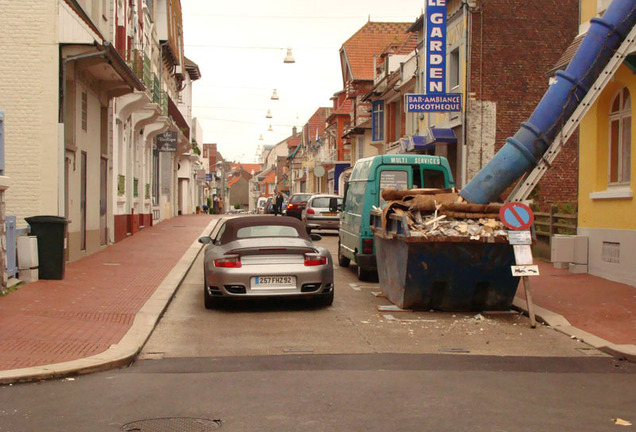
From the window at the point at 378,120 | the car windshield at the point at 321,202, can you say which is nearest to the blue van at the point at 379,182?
the car windshield at the point at 321,202

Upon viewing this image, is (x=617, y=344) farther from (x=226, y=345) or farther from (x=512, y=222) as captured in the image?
(x=226, y=345)

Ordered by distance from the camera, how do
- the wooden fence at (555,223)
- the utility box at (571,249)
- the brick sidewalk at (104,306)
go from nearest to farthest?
the brick sidewalk at (104,306)
the utility box at (571,249)
the wooden fence at (555,223)

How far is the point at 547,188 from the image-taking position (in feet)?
82.7

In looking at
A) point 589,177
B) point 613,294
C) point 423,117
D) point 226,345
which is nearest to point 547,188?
point 423,117

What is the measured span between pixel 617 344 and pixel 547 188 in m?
17.4

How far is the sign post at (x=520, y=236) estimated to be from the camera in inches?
390

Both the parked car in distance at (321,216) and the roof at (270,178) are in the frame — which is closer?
the parked car in distance at (321,216)

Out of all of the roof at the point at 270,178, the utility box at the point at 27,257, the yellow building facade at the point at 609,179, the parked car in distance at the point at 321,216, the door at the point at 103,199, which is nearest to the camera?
the utility box at the point at 27,257

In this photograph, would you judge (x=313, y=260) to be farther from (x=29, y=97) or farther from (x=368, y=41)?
(x=368, y=41)

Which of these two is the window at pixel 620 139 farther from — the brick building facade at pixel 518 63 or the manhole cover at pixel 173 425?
the manhole cover at pixel 173 425

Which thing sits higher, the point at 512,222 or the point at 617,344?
the point at 512,222

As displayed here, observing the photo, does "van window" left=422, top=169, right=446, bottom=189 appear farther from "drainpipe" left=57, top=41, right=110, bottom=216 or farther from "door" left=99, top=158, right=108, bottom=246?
"door" left=99, top=158, right=108, bottom=246

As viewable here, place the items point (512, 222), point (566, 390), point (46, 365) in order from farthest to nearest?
point (512, 222), point (46, 365), point (566, 390)

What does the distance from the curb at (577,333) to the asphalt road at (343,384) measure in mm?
130
